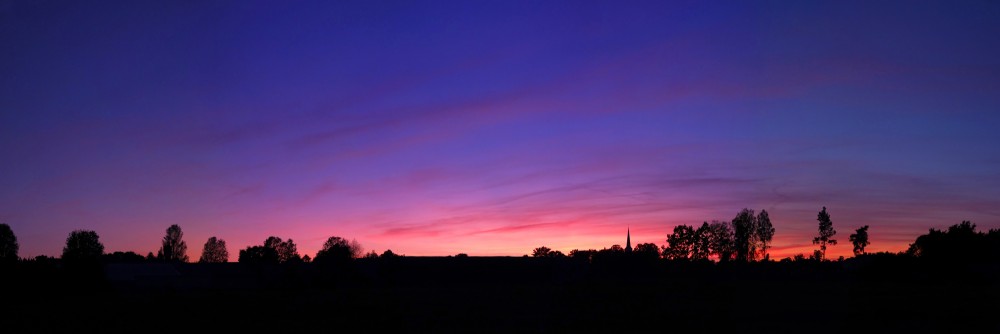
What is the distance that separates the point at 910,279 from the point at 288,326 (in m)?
70.9

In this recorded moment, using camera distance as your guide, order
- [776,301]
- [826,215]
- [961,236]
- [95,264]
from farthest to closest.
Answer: [826,215] < [961,236] < [95,264] < [776,301]

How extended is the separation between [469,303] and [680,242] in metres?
107

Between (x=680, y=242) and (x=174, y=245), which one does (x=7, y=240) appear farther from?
(x=680, y=242)

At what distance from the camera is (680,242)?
148 m

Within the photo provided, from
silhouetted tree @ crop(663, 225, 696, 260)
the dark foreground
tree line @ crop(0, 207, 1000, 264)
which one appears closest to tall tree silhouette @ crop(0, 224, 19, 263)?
tree line @ crop(0, 207, 1000, 264)

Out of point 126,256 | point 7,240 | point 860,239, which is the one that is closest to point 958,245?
point 860,239

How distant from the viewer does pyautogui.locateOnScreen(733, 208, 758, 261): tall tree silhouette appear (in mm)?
133000

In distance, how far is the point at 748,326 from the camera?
34.7 m

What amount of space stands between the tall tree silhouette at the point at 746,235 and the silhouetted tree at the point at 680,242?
13020 mm

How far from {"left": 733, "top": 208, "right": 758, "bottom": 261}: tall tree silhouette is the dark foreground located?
146ft

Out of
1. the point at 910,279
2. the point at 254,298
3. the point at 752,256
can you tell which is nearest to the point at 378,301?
the point at 254,298

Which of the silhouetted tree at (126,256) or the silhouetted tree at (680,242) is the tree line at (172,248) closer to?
the silhouetted tree at (126,256)

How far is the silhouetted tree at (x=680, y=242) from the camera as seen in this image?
147 metres

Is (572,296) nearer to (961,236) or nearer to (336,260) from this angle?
(336,260)
